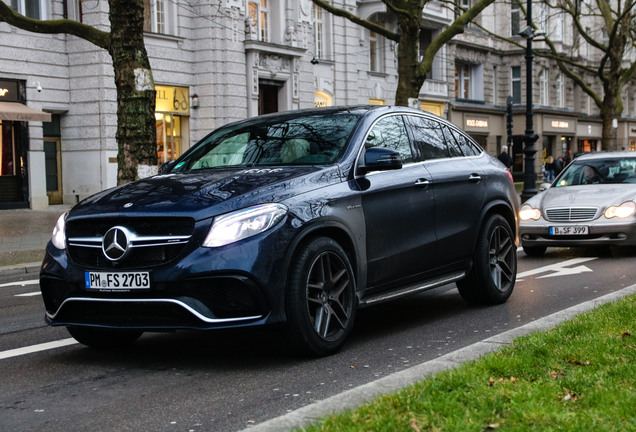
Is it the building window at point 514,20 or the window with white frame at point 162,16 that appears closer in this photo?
the window with white frame at point 162,16

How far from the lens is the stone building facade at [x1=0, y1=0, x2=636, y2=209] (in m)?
25.5

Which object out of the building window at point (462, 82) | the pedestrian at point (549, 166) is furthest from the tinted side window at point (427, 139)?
the building window at point (462, 82)

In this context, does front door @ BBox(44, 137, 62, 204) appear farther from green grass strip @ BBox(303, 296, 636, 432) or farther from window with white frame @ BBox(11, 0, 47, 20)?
green grass strip @ BBox(303, 296, 636, 432)

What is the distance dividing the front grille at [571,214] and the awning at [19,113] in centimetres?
1594

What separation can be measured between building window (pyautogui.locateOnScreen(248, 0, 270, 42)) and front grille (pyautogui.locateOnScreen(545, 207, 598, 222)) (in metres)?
21.2

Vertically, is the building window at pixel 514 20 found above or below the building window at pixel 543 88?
above

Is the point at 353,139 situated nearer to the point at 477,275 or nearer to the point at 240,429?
the point at 477,275

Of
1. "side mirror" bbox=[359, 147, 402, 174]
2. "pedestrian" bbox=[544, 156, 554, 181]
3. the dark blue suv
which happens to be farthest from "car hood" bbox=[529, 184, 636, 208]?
"pedestrian" bbox=[544, 156, 554, 181]

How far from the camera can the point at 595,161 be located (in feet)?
45.6

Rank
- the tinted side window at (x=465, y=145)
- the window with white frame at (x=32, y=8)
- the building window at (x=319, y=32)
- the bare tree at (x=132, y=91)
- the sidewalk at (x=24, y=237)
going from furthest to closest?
1. the building window at (x=319, y=32)
2. the window with white frame at (x=32, y=8)
3. the bare tree at (x=132, y=91)
4. the sidewalk at (x=24, y=237)
5. the tinted side window at (x=465, y=145)

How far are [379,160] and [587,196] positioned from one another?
24.0ft

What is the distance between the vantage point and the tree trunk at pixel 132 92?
14.1 m

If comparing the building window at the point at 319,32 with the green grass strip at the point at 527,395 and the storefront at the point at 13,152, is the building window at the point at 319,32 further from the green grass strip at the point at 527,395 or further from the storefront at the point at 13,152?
the green grass strip at the point at 527,395

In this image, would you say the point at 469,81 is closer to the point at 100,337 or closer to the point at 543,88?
the point at 543,88
